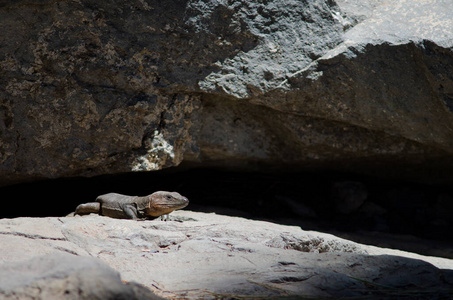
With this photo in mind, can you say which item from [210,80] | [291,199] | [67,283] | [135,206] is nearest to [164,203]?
[135,206]

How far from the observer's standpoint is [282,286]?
237 cm

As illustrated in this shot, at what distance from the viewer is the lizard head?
169 inches

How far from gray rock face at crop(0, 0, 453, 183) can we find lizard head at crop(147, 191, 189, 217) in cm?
34

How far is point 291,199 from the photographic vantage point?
5.34 m

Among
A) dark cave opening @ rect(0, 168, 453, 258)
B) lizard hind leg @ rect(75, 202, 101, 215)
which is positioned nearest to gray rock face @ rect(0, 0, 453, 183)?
lizard hind leg @ rect(75, 202, 101, 215)

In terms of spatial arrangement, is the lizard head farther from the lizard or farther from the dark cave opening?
the dark cave opening

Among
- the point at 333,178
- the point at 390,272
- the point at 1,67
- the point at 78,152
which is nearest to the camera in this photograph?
the point at 390,272

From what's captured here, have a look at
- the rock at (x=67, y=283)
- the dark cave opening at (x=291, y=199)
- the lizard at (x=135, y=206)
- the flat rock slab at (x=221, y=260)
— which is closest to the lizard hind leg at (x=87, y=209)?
the lizard at (x=135, y=206)

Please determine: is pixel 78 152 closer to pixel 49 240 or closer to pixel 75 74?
pixel 75 74

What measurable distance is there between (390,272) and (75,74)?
2.81 m

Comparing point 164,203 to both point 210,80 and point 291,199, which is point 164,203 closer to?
point 210,80

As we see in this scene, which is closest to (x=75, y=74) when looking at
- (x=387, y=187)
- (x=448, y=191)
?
(x=387, y=187)

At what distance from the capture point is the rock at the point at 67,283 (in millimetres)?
1624

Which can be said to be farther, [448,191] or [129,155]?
[448,191]
